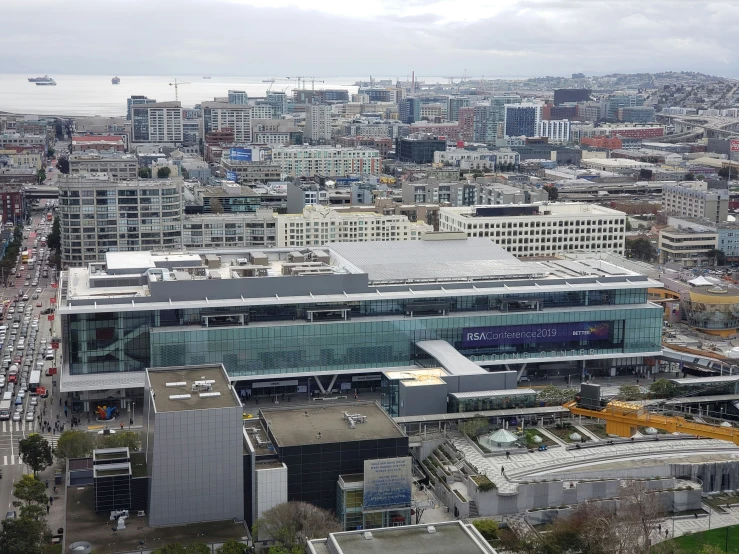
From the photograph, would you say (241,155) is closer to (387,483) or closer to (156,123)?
(156,123)

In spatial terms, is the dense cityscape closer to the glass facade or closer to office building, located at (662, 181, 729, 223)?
the glass facade

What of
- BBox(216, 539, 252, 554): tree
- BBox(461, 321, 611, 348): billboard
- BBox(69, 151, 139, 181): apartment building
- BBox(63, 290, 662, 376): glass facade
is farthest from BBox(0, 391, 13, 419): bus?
BBox(69, 151, 139, 181): apartment building

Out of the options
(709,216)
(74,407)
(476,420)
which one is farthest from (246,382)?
(709,216)

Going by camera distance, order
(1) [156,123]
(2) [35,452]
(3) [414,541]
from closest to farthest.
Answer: (3) [414,541] < (2) [35,452] < (1) [156,123]

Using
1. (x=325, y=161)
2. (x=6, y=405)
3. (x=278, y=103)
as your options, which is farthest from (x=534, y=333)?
(x=278, y=103)

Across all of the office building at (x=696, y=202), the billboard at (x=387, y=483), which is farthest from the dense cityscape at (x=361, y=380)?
the office building at (x=696, y=202)

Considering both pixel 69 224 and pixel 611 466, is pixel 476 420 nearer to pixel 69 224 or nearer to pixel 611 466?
pixel 611 466
